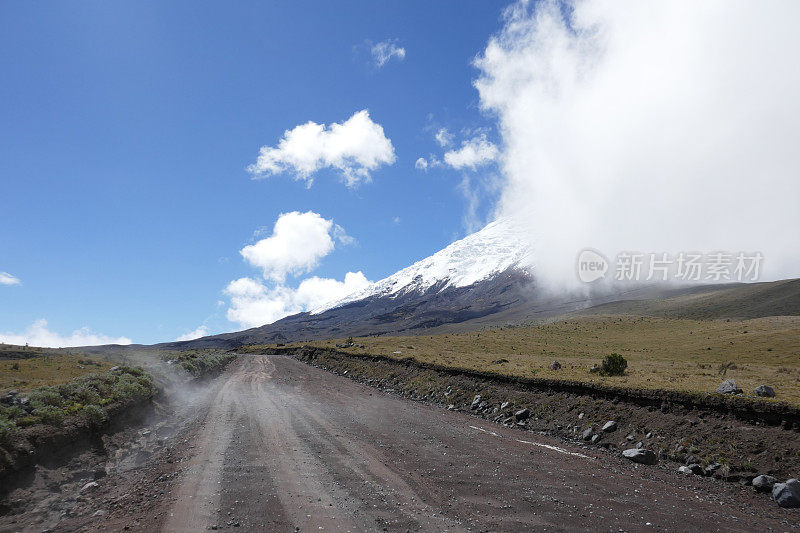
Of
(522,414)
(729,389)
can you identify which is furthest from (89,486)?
(729,389)

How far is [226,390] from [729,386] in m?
31.5

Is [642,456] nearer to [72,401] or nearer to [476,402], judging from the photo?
[476,402]

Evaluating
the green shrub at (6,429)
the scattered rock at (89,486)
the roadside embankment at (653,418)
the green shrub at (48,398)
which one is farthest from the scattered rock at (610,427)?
the green shrub at (48,398)

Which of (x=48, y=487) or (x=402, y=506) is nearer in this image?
(x=402, y=506)

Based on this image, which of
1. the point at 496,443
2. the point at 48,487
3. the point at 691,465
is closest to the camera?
the point at 48,487

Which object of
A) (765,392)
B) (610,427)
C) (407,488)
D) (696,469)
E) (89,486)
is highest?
(765,392)

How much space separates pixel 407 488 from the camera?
11062mm

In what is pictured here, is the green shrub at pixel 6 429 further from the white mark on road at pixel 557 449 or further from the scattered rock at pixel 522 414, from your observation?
the scattered rock at pixel 522 414

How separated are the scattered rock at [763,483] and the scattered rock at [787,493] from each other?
33 cm

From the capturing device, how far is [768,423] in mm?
14570

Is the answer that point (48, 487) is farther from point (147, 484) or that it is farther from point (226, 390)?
point (226, 390)

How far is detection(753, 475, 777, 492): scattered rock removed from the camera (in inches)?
473

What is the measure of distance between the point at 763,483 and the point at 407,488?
36.5 feet

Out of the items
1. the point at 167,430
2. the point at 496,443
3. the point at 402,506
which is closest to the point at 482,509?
the point at 402,506
